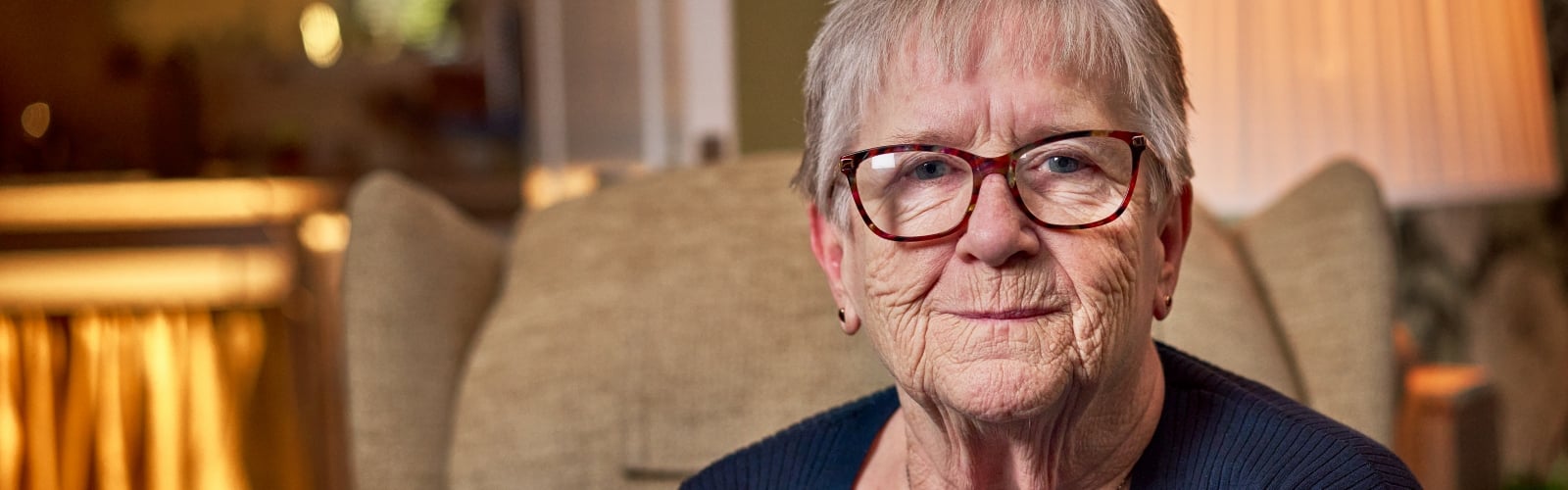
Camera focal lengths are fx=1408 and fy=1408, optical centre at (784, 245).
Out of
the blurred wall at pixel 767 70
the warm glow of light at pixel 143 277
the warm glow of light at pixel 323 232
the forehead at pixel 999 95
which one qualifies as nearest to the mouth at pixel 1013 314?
the forehead at pixel 999 95

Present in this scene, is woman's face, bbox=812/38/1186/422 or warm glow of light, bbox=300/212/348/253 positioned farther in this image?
warm glow of light, bbox=300/212/348/253

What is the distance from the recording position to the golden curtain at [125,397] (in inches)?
146

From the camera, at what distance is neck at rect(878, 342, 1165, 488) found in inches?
36.2

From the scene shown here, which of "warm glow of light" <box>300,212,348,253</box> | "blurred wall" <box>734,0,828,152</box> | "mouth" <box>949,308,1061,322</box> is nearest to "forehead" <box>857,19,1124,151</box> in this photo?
"mouth" <box>949,308,1061,322</box>

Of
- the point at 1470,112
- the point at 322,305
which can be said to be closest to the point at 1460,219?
the point at 1470,112

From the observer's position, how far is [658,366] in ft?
4.70

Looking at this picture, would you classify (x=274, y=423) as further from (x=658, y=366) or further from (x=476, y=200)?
(x=658, y=366)

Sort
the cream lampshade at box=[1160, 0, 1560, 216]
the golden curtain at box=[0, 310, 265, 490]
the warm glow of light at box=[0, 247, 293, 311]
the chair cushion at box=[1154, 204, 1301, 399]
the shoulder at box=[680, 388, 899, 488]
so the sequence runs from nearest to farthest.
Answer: the shoulder at box=[680, 388, 899, 488]
the chair cushion at box=[1154, 204, 1301, 399]
the cream lampshade at box=[1160, 0, 1560, 216]
the golden curtain at box=[0, 310, 265, 490]
the warm glow of light at box=[0, 247, 293, 311]

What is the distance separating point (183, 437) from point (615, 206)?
2.68m

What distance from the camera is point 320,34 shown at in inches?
168

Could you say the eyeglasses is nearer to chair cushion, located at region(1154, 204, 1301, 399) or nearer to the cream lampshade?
chair cushion, located at region(1154, 204, 1301, 399)

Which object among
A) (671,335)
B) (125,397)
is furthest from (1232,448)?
(125,397)

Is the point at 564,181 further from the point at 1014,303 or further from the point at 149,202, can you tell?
the point at 1014,303

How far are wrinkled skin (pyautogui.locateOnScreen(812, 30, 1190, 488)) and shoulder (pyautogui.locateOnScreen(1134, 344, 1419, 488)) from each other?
24mm
